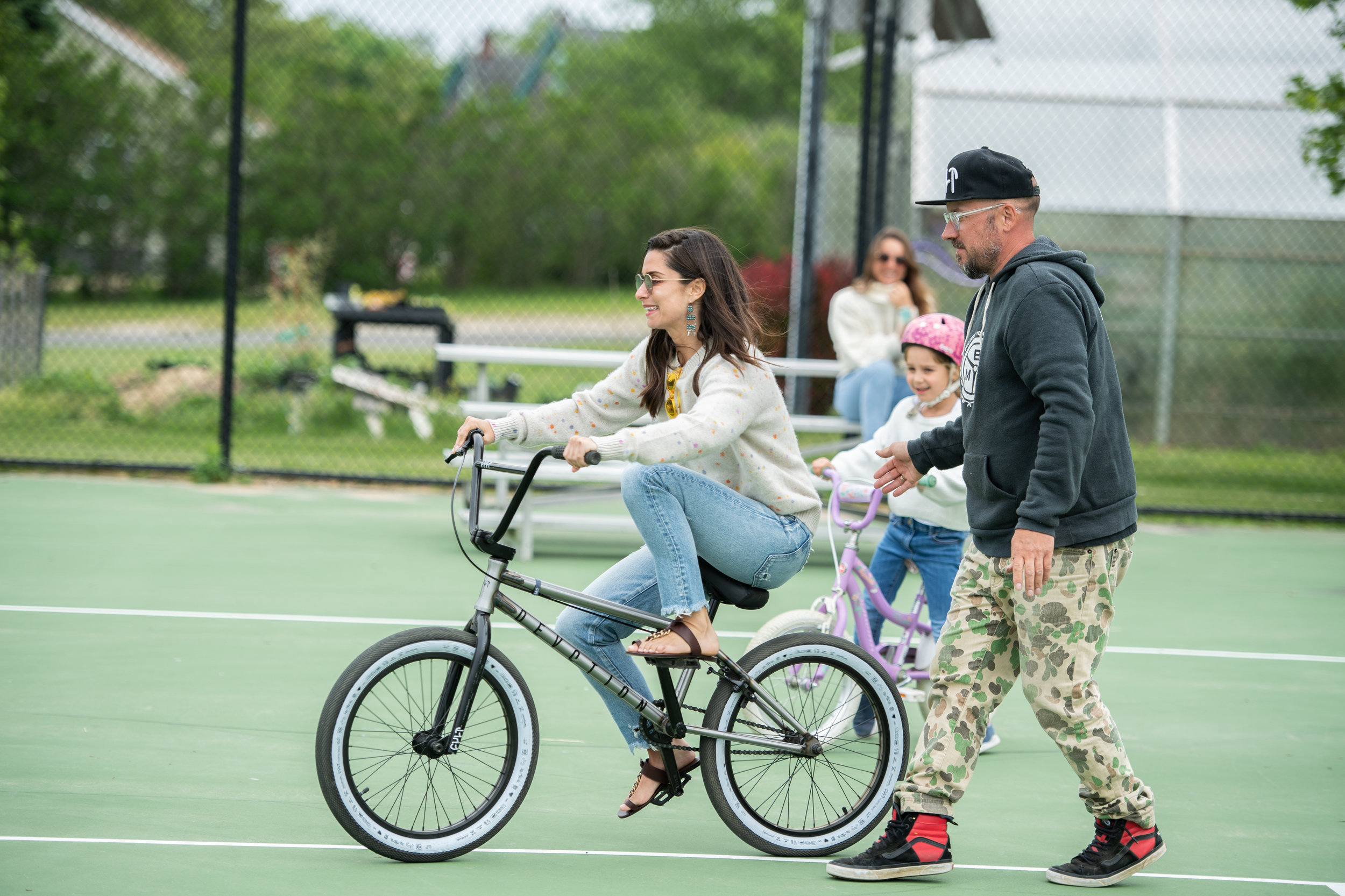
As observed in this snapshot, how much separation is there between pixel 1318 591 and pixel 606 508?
458 centimetres

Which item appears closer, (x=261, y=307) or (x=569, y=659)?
(x=569, y=659)

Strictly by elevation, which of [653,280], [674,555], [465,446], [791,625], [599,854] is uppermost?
[653,280]

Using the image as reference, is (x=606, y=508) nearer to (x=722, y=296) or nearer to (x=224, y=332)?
(x=224, y=332)

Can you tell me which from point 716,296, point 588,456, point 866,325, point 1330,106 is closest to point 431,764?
point 588,456

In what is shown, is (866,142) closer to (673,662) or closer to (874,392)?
(874,392)

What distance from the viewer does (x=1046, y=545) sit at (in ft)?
11.3

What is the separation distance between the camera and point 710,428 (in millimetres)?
3682

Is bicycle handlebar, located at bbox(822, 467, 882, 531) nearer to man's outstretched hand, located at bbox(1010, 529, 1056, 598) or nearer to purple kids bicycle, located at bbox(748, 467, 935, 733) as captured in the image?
purple kids bicycle, located at bbox(748, 467, 935, 733)

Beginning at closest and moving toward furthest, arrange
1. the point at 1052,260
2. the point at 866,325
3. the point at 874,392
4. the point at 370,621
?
the point at 1052,260 < the point at 370,621 < the point at 874,392 < the point at 866,325

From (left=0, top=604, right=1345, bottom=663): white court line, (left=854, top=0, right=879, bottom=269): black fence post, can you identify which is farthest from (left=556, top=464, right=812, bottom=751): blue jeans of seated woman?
(left=854, top=0, right=879, bottom=269): black fence post

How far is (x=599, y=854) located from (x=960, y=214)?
77.4 inches

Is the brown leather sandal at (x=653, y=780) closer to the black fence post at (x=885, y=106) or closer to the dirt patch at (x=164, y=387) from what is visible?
the black fence post at (x=885, y=106)

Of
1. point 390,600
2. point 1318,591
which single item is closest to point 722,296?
point 390,600

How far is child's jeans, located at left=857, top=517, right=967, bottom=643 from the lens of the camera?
501 cm
